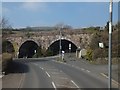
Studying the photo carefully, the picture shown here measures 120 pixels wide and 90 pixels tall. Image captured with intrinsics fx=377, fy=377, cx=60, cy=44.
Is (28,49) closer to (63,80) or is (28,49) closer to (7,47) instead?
(7,47)

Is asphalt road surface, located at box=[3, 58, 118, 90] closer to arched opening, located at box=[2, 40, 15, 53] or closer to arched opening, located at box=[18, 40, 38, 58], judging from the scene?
arched opening, located at box=[2, 40, 15, 53]

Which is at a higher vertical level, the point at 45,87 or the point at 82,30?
the point at 82,30

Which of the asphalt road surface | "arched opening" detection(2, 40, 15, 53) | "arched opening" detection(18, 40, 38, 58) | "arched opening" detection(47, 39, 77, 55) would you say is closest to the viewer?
the asphalt road surface

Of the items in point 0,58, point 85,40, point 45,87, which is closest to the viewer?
point 45,87

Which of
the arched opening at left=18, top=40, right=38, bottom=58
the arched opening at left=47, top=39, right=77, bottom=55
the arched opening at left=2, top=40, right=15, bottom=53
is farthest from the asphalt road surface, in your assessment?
the arched opening at left=18, top=40, right=38, bottom=58

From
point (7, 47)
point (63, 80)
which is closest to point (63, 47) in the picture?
point (7, 47)

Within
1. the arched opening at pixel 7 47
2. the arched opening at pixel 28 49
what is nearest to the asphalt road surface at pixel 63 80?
the arched opening at pixel 7 47

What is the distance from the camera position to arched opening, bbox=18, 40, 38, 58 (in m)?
106

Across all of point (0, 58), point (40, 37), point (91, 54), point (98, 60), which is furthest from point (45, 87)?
point (40, 37)

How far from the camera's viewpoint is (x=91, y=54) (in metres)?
64.8

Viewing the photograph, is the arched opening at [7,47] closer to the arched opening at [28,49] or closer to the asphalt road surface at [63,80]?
the arched opening at [28,49]

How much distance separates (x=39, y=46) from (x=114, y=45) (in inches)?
1898

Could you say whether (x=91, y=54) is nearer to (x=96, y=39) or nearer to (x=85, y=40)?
(x=96, y=39)

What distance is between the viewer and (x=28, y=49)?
368ft
